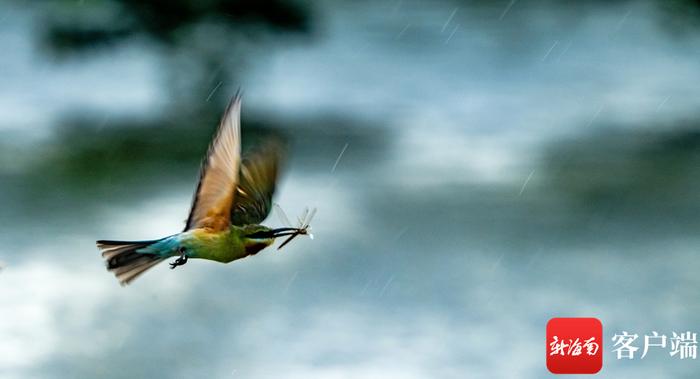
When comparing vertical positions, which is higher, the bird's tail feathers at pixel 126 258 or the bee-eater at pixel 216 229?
the bee-eater at pixel 216 229

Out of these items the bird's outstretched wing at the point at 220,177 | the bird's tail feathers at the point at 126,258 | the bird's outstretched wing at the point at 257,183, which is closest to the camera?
the bird's outstretched wing at the point at 220,177

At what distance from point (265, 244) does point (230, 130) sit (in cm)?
41

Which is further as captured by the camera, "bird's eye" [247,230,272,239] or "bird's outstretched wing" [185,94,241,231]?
"bird's eye" [247,230,272,239]

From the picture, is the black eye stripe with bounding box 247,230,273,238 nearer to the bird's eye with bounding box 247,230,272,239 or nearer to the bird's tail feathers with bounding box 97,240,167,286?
the bird's eye with bounding box 247,230,272,239

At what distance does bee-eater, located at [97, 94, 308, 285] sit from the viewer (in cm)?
326

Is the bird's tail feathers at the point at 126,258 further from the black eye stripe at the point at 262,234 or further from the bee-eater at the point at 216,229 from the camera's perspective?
the black eye stripe at the point at 262,234

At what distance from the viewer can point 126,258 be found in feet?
11.1

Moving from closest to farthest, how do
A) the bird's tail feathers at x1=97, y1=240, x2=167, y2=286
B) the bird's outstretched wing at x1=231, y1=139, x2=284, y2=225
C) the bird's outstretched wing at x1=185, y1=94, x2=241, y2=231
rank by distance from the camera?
the bird's outstretched wing at x1=185, y1=94, x2=241, y2=231 → the bird's tail feathers at x1=97, y1=240, x2=167, y2=286 → the bird's outstretched wing at x1=231, y1=139, x2=284, y2=225

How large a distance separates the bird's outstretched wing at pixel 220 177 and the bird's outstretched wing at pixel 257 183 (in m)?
0.09

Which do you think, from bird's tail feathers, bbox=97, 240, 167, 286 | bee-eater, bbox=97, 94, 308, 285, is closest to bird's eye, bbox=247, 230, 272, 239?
bee-eater, bbox=97, 94, 308, 285

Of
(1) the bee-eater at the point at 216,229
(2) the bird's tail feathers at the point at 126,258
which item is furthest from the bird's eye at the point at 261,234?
(2) the bird's tail feathers at the point at 126,258

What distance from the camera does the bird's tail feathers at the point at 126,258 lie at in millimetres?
3342

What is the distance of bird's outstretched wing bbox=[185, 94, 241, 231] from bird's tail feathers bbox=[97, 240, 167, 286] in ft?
0.55

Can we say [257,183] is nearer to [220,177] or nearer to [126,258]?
[220,177]
